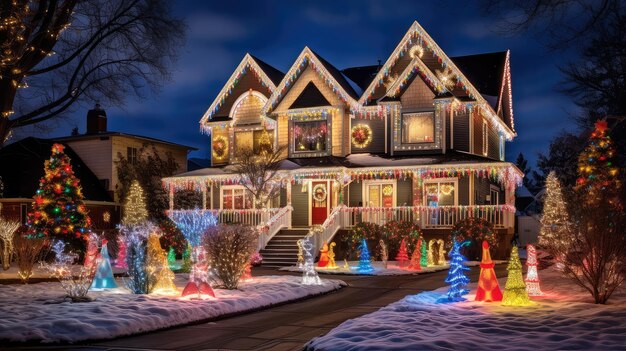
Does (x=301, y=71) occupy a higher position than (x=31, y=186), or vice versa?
(x=301, y=71)

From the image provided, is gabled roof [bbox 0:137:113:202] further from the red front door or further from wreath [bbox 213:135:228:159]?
the red front door

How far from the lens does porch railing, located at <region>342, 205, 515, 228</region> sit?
2550 cm

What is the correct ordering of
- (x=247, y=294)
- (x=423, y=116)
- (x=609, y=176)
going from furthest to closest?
(x=423, y=116) < (x=609, y=176) < (x=247, y=294)

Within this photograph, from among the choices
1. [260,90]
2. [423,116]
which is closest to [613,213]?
[423,116]

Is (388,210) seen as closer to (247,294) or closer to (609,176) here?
(609,176)

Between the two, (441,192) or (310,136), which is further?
(310,136)

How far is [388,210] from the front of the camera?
Answer: 2681 cm

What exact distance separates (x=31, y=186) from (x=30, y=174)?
1.17 m

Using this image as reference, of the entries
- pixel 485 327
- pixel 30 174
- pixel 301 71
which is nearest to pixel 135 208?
pixel 30 174

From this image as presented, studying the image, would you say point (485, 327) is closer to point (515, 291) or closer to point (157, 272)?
point (515, 291)

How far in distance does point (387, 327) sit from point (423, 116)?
66.5 feet

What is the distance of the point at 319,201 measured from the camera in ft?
98.6

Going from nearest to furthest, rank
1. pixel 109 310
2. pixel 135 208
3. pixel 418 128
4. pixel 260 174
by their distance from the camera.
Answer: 1. pixel 109 310
2. pixel 260 174
3. pixel 135 208
4. pixel 418 128

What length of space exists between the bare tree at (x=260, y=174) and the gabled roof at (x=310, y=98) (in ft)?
7.85
